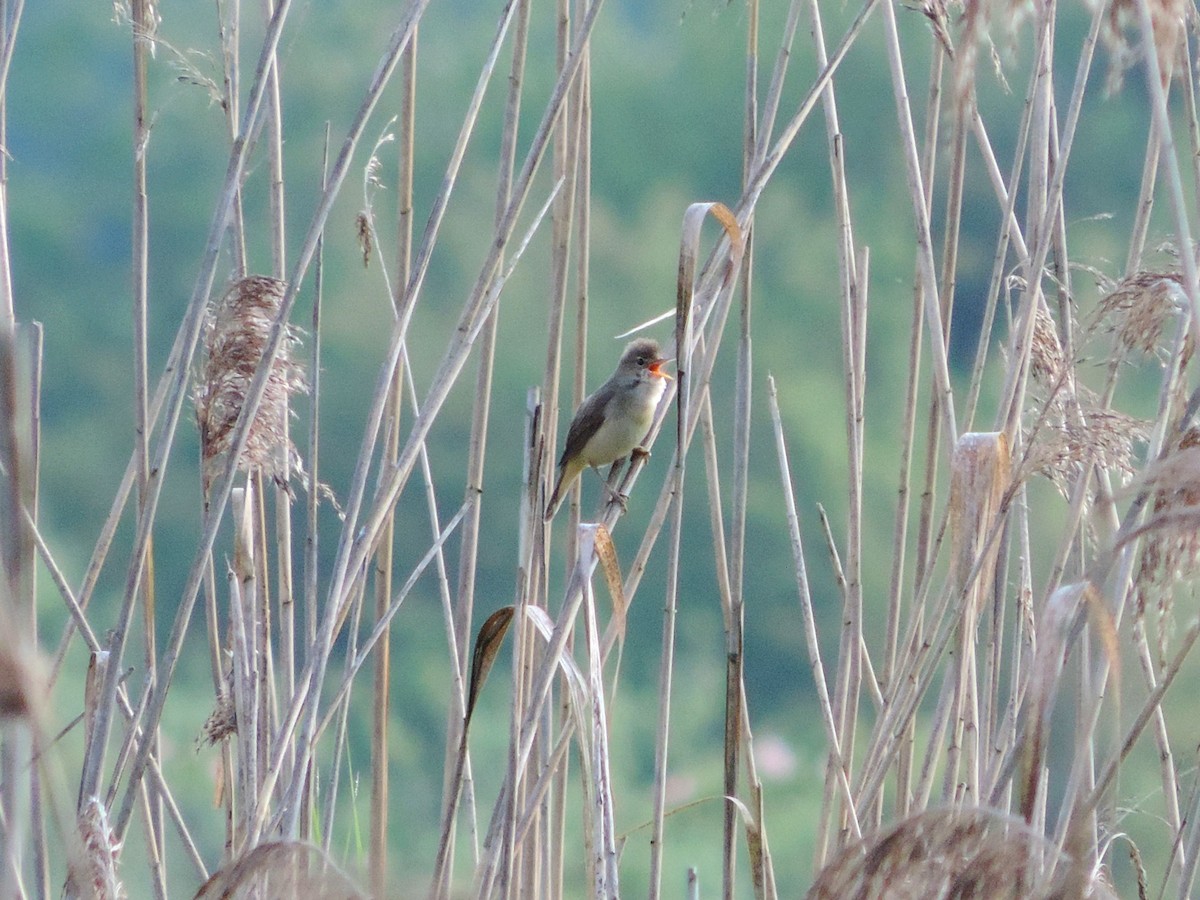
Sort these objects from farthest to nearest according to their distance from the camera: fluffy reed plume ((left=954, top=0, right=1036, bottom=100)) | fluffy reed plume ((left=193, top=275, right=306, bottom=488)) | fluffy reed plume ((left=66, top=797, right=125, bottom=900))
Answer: fluffy reed plume ((left=193, top=275, right=306, bottom=488)) → fluffy reed plume ((left=66, top=797, right=125, bottom=900)) → fluffy reed plume ((left=954, top=0, right=1036, bottom=100))

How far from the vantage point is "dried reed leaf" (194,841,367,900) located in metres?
1.48

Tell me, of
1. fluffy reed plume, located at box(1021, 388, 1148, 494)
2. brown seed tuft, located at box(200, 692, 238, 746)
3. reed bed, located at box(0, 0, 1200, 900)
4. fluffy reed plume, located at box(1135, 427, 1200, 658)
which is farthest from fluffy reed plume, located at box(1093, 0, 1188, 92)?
brown seed tuft, located at box(200, 692, 238, 746)

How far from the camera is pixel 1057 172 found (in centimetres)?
246

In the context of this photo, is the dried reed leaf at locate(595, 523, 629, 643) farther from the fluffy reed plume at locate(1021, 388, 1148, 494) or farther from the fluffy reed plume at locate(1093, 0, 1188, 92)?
the fluffy reed plume at locate(1093, 0, 1188, 92)

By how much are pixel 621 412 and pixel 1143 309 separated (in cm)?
210

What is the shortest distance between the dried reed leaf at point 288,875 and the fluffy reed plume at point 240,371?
3.51 feet

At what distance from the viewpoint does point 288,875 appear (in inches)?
60.8

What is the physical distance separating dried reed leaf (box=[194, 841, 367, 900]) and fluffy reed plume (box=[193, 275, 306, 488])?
3.51 feet

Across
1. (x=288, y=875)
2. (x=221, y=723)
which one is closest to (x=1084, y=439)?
(x=288, y=875)

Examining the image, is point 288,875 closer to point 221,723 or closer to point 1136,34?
point 221,723

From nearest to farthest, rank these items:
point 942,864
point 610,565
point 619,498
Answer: point 942,864 < point 610,565 < point 619,498

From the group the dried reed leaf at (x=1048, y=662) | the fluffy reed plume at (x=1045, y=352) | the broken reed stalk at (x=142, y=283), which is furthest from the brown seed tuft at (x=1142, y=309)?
the broken reed stalk at (x=142, y=283)

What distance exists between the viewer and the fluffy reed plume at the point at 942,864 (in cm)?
146

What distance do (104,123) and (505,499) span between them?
9144 millimetres
